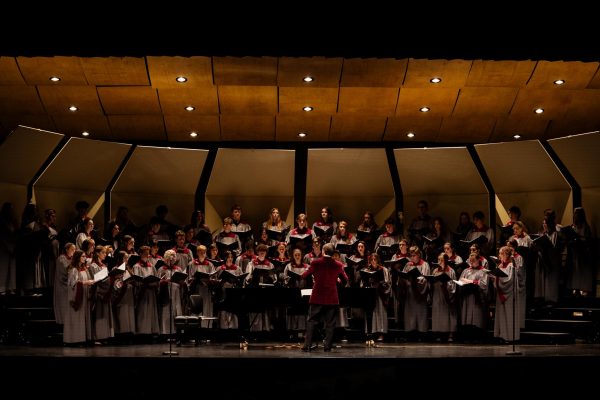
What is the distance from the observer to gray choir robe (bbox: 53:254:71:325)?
473 inches

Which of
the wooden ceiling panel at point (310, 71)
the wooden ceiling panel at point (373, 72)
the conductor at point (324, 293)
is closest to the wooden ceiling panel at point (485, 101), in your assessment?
the wooden ceiling panel at point (373, 72)

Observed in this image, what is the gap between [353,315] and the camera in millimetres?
13328

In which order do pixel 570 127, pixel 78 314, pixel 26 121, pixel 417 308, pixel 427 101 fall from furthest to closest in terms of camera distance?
pixel 570 127, pixel 26 121, pixel 427 101, pixel 417 308, pixel 78 314

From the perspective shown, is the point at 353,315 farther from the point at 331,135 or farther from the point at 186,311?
the point at 331,135

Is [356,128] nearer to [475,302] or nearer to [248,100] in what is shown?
[248,100]

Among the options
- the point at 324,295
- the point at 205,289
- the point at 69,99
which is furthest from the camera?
the point at 69,99

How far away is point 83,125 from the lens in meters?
15.6

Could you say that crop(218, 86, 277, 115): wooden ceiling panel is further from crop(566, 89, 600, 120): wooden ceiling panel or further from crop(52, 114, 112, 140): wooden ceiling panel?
crop(566, 89, 600, 120): wooden ceiling panel

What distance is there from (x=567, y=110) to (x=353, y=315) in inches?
235

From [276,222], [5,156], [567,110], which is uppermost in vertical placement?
[567,110]

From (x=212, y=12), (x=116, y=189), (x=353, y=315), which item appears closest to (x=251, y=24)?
(x=212, y=12)

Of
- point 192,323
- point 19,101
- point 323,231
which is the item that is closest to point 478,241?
point 323,231

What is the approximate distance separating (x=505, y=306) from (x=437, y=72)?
13.8 feet

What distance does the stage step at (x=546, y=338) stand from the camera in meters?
12.2
